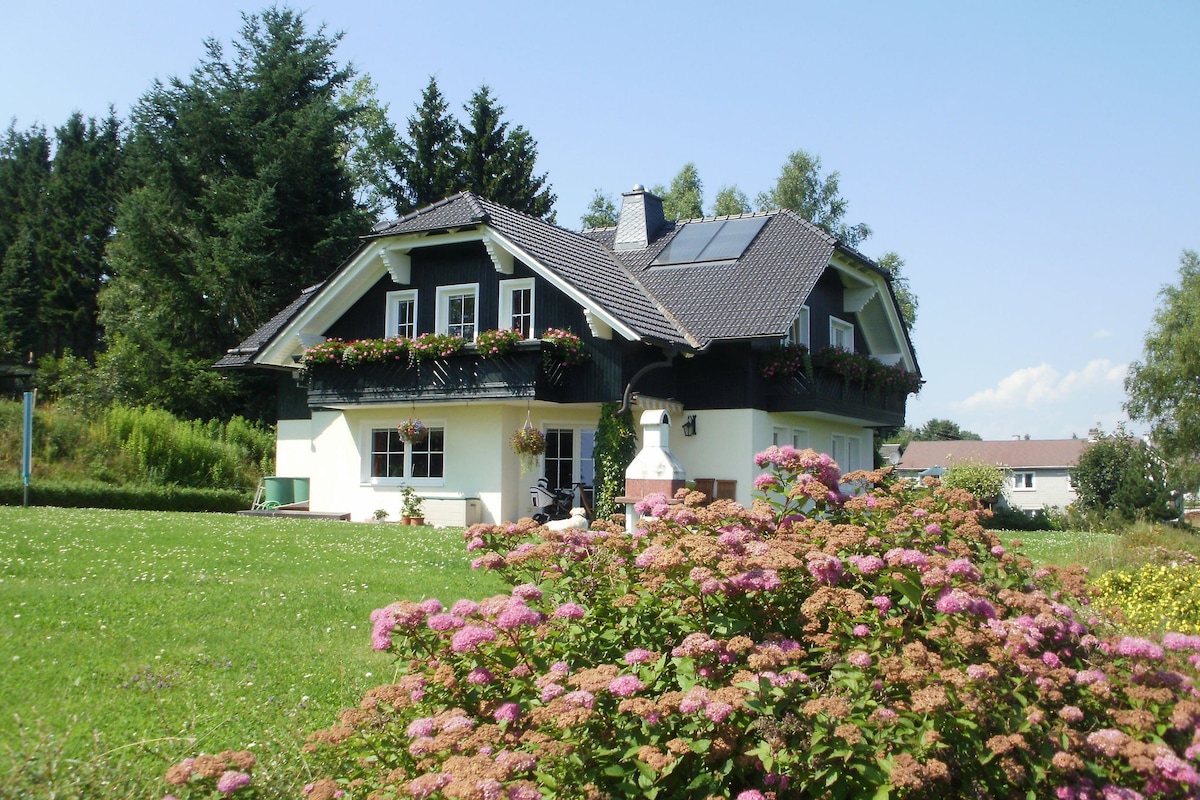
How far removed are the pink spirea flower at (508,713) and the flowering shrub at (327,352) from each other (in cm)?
1810

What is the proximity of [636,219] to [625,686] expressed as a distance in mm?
22248

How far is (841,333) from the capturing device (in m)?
25.2

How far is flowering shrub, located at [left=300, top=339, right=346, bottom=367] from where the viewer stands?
21.2 metres

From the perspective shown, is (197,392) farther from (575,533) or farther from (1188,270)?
(1188,270)

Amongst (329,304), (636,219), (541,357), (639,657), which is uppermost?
(636,219)

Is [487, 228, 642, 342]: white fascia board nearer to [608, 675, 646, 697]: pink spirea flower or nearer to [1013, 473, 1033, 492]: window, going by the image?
[608, 675, 646, 697]: pink spirea flower

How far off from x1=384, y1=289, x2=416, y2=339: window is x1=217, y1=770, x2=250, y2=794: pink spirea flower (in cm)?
Result: 1892

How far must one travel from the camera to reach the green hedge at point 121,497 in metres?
20.5

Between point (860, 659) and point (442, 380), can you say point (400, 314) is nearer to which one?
point (442, 380)

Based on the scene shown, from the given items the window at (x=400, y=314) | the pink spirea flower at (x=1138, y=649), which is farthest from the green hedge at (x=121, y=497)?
the pink spirea flower at (x=1138, y=649)

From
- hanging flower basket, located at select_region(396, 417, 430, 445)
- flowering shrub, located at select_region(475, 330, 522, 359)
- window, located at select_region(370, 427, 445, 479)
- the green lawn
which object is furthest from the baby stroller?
the green lawn

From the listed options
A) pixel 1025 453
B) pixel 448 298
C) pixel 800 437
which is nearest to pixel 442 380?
pixel 448 298

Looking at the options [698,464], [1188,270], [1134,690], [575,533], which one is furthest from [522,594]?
[1188,270]

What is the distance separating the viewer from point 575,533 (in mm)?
5062
